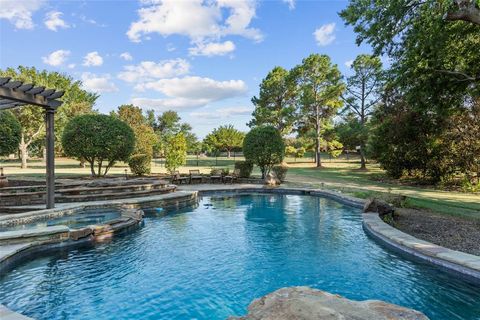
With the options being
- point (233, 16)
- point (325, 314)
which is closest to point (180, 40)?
point (233, 16)

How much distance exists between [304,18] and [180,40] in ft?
29.4

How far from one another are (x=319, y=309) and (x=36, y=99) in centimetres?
997

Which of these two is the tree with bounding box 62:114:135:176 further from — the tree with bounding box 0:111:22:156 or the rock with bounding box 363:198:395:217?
the rock with bounding box 363:198:395:217

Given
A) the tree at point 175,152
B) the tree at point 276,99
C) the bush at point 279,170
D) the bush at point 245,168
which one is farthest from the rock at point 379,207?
the tree at point 276,99

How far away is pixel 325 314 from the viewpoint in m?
2.24

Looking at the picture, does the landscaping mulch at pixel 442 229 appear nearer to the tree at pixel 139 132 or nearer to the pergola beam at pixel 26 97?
the pergola beam at pixel 26 97

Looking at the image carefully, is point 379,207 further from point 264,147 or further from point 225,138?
point 225,138

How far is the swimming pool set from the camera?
27.5 feet

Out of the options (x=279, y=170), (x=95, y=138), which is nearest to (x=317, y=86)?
(x=279, y=170)

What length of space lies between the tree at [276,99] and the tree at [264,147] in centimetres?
1572

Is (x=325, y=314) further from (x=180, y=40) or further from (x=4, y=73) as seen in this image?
(x=4, y=73)

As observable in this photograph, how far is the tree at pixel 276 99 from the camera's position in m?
36.7

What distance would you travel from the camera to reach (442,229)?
8.03 meters

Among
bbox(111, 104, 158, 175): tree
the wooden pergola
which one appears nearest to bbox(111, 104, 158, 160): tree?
bbox(111, 104, 158, 175): tree
